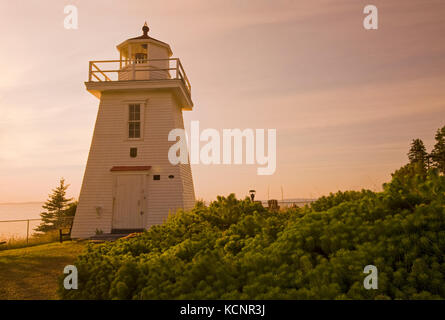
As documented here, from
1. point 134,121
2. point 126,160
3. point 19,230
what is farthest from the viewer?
point 19,230

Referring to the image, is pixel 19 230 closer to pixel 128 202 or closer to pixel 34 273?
pixel 128 202

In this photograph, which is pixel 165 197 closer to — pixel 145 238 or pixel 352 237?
pixel 145 238

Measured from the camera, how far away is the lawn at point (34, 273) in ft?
22.9

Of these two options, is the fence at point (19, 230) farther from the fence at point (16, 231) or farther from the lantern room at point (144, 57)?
the lantern room at point (144, 57)

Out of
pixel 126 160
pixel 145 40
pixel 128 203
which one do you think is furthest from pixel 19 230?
pixel 145 40

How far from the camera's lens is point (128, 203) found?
1533 cm

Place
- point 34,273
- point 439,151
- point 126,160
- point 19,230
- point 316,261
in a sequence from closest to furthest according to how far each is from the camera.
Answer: point 316,261 → point 34,273 → point 126,160 → point 19,230 → point 439,151

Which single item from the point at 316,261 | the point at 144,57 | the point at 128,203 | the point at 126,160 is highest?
the point at 144,57

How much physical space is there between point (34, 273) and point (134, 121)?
29.8ft

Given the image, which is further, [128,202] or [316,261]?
[128,202]

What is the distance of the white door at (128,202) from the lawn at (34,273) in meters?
2.34

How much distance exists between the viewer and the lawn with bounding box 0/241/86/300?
6.98 meters

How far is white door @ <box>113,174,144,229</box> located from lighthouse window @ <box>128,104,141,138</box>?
2.30m
